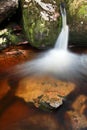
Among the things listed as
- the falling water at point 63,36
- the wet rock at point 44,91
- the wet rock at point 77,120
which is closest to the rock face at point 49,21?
the falling water at point 63,36

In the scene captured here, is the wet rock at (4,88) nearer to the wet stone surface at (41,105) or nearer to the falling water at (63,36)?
the wet stone surface at (41,105)

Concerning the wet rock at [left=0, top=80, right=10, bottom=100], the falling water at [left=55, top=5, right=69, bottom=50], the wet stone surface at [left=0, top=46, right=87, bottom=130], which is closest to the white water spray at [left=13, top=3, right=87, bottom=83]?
the falling water at [left=55, top=5, right=69, bottom=50]

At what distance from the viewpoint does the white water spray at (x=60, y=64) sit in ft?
23.5

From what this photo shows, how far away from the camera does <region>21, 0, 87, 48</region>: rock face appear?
7.87 metres

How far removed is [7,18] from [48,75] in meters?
2.65

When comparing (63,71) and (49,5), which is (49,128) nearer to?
(63,71)

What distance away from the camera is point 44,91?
21.0 feet

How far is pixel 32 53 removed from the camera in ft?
26.3

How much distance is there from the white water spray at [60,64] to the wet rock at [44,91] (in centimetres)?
32

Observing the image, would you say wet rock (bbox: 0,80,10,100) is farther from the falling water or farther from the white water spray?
the falling water

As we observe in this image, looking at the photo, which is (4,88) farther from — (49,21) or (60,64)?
(49,21)

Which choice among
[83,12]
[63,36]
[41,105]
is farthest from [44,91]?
[83,12]

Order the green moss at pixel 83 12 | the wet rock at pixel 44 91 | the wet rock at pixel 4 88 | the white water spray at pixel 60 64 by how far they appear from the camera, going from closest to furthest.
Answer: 1. the wet rock at pixel 44 91
2. the wet rock at pixel 4 88
3. the white water spray at pixel 60 64
4. the green moss at pixel 83 12

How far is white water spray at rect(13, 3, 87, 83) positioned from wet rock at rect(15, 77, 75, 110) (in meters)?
0.32
